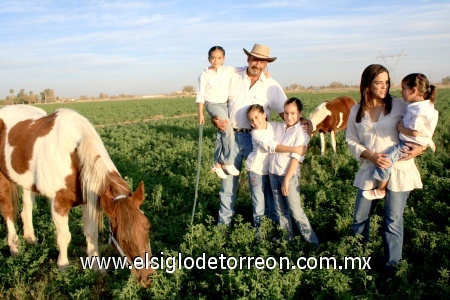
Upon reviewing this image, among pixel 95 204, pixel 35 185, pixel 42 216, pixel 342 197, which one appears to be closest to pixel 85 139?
pixel 95 204

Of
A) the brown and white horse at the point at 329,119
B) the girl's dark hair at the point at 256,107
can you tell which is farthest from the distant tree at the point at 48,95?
the girl's dark hair at the point at 256,107

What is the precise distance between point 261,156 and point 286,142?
0.42m

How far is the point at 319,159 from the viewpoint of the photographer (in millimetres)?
9484

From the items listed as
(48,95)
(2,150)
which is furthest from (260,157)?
(48,95)

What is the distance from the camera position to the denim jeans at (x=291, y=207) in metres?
4.52

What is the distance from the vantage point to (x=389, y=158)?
12.2 feet

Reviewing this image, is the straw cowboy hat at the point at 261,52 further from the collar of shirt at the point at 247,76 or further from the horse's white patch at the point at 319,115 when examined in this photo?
the horse's white patch at the point at 319,115

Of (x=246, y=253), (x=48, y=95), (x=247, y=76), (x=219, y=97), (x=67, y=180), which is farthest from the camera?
(x=48, y=95)

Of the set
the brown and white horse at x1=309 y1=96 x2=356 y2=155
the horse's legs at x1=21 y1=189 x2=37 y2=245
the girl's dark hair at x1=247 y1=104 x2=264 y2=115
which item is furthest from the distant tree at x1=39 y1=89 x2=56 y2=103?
the girl's dark hair at x1=247 y1=104 x2=264 y2=115

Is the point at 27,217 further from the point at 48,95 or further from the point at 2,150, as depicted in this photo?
the point at 48,95

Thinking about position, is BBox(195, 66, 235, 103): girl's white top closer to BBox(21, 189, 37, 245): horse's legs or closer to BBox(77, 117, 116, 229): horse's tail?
BBox(77, 117, 116, 229): horse's tail

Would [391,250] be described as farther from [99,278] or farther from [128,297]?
[99,278]

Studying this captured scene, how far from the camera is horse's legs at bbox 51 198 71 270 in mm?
4289

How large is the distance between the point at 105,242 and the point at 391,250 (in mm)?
3876
